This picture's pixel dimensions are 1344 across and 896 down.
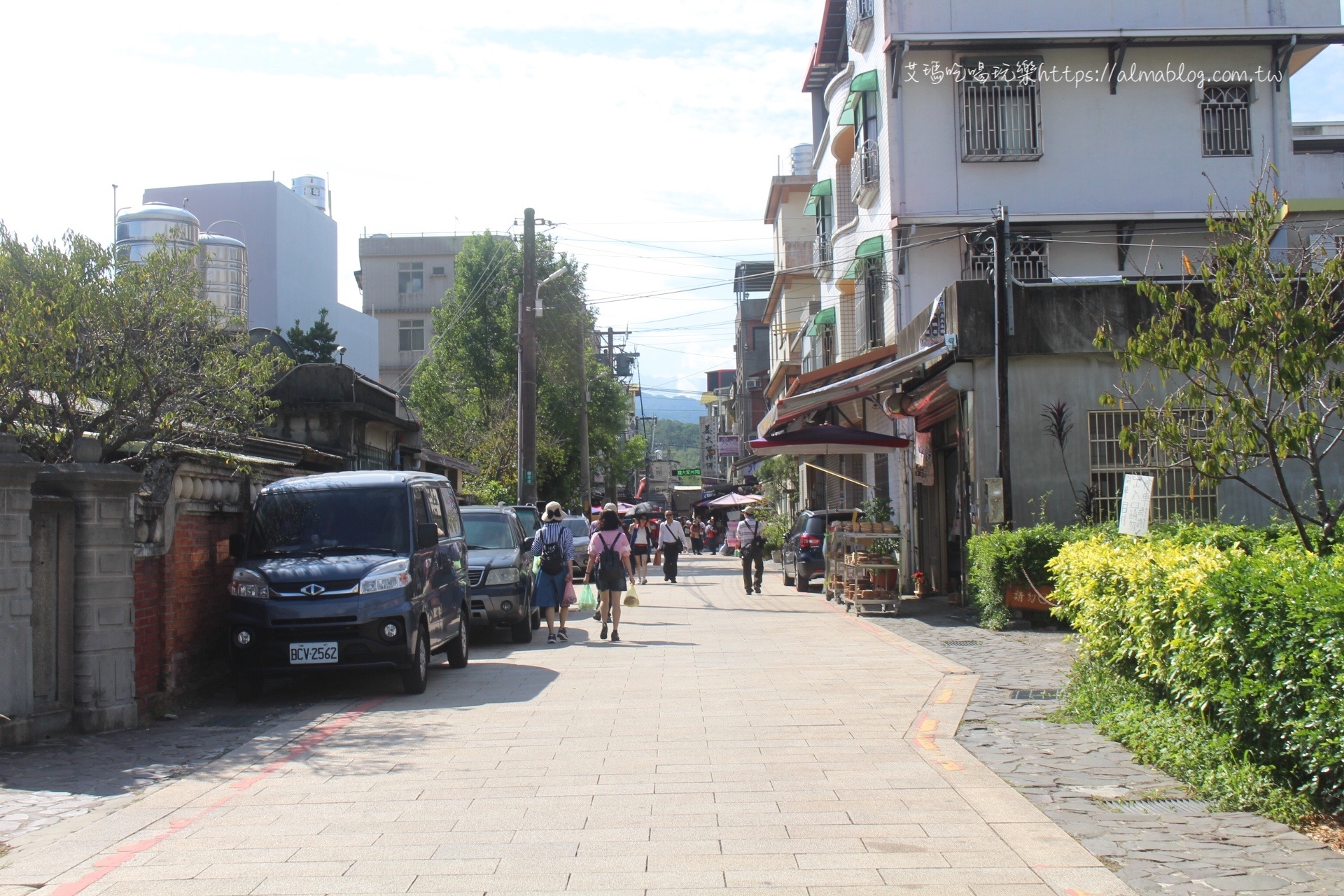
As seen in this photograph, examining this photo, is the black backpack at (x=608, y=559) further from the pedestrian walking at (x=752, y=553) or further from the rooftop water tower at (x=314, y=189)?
the rooftop water tower at (x=314, y=189)

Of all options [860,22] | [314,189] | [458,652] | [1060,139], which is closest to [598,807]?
[458,652]

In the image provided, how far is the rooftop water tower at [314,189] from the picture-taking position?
2221 inches

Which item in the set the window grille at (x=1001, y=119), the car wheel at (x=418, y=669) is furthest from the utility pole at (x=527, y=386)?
the car wheel at (x=418, y=669)

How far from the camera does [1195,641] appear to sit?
266 inches

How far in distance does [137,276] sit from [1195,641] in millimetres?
8875

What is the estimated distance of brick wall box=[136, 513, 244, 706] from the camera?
392 inches

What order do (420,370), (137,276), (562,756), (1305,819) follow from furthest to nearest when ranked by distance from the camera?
(420,370) < (137,276) < (562,756) < (1305,819)

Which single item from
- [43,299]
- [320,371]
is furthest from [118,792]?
[320,371]

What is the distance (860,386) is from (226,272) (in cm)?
1470

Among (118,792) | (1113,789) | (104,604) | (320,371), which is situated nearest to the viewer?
(1113,789)

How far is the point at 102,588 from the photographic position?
29.7ft

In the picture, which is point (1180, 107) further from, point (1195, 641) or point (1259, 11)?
point (1195, 641)

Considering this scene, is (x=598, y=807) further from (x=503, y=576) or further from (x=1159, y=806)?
(x=503, y=576)

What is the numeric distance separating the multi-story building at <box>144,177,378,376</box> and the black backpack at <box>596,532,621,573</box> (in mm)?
32236
